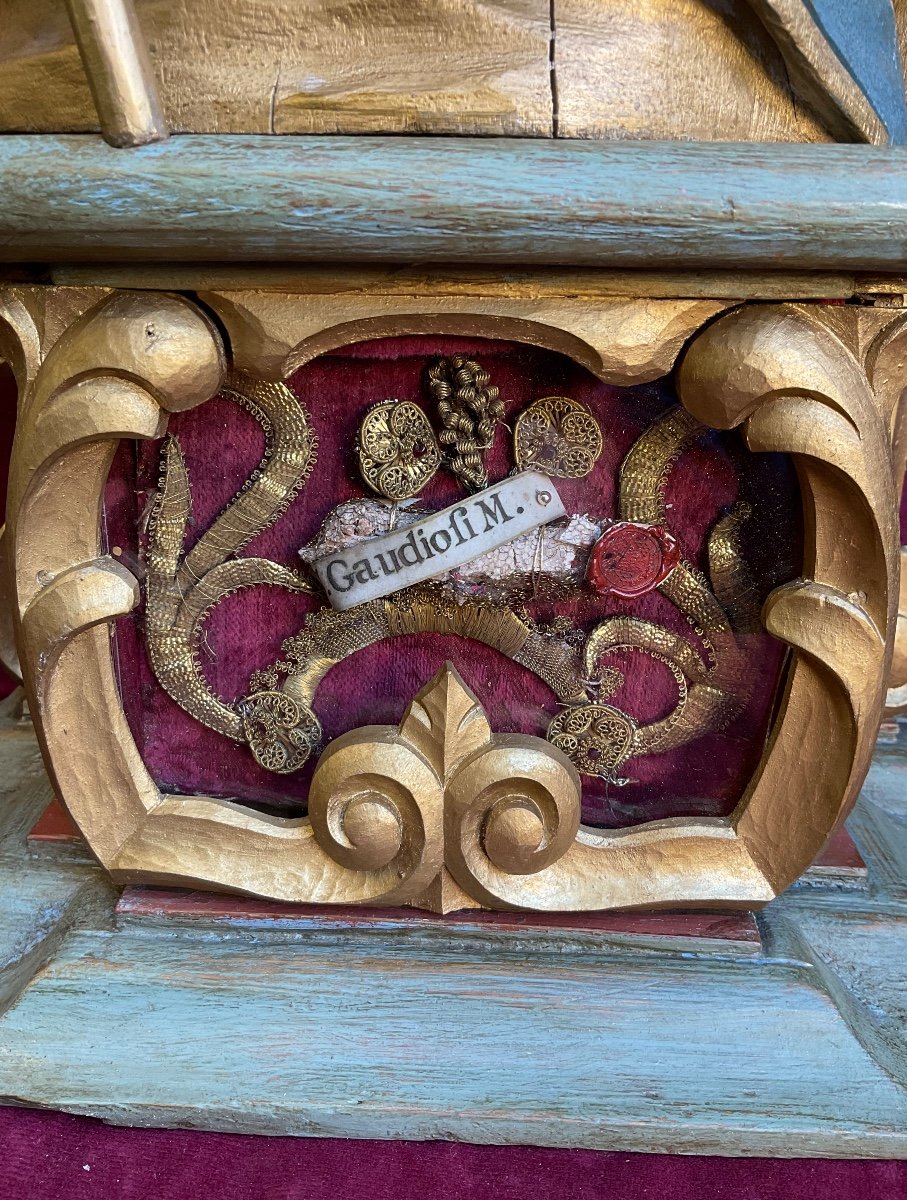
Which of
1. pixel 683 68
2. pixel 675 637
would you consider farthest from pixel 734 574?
pixel 683 68

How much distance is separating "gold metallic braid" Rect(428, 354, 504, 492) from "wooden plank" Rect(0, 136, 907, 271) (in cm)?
10

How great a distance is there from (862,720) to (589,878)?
19 cm

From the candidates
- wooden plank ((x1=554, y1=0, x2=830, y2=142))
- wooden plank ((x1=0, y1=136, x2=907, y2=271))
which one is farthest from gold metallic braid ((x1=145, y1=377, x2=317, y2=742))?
wooden plank ((x1=554, y1=0, x2=830, y2=142))

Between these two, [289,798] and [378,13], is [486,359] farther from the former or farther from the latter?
[289,798]

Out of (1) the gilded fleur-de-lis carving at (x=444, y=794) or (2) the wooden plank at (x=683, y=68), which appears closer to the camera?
Result: (2) the wooden plank at (x=683, y=68)

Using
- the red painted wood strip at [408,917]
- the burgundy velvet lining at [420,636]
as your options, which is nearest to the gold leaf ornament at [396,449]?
the burgundy velvet lining at [420,636]

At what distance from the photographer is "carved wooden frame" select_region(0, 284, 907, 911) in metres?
0.51

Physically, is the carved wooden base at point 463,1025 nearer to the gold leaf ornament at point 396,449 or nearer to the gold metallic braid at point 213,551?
the gold metallic braid at point 213,551

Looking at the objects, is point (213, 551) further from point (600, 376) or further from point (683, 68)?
point (683, 68)

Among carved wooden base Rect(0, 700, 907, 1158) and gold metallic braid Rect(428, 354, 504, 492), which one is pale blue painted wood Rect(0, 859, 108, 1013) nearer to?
carved wooden base Rect(0, 700, 907, 1158)

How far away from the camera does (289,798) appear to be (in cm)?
65

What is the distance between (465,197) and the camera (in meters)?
0.44

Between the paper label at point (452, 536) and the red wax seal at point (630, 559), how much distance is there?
35 mm

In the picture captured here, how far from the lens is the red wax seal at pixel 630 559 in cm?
58
